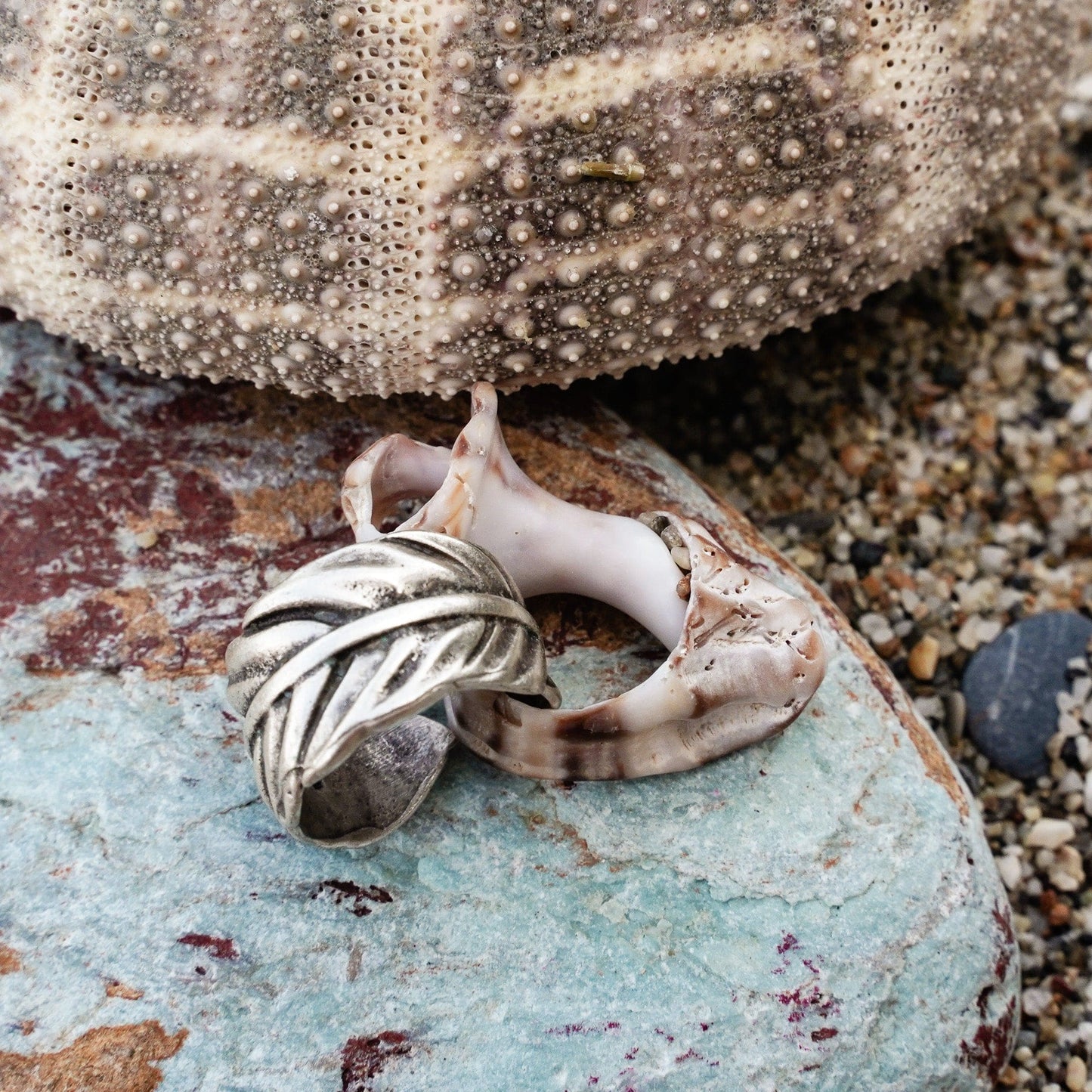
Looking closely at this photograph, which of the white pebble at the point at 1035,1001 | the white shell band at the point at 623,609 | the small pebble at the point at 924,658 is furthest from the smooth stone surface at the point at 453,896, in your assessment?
the small pebble at the point at 924,658

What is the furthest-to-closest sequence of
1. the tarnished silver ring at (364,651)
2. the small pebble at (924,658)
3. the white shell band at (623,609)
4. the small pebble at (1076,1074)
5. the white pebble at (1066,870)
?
the small pebble at (924,658), the white pebble at (1066,870), the small pebble at (1076,1074), the white shell band at (623,609), the tarnished silver ring at (364,651)

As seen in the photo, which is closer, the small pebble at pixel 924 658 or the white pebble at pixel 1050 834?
the white pebble at pixel 1050 834

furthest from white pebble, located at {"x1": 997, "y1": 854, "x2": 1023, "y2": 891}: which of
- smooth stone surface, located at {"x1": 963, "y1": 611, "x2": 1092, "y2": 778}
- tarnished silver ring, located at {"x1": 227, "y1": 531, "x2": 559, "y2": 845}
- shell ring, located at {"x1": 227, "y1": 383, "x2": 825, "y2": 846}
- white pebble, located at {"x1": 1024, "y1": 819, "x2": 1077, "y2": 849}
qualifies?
tarnished silver ring, located at {"x1": 227, "y1": 531, "x2": 559, "y2": 845}

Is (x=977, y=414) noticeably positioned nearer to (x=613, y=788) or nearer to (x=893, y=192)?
(x=893, y=192)

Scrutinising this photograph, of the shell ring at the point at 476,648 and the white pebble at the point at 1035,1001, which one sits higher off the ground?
the shell ring at the point at 476,648

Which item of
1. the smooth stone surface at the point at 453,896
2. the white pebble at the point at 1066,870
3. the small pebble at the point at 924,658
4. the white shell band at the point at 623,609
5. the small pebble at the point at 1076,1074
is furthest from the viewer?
the small pebble at the point at 924,658

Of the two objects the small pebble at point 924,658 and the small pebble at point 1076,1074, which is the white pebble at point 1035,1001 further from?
the small pebble at point 924,658

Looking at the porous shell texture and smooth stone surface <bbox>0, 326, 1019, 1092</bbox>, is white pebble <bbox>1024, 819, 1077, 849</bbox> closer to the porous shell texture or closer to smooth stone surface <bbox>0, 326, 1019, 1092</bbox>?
smooth stone surface <bbox>0, 326, 1019, 1092</bbox>

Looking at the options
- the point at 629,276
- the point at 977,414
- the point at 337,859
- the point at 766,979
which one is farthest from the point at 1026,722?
the point at 337,859
